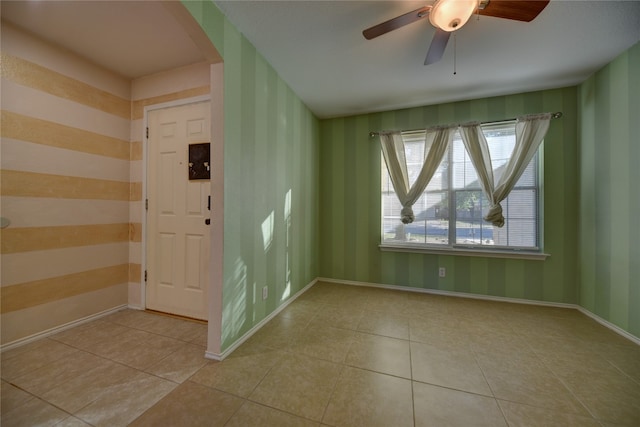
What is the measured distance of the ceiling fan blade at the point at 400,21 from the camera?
136 cm

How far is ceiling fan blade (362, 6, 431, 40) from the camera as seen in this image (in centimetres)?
136

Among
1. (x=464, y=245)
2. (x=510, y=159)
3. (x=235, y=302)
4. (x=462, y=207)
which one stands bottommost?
(x=235, y=302)

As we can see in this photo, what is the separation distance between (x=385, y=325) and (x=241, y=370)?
4.41 feet

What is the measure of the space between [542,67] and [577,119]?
0.88 metres

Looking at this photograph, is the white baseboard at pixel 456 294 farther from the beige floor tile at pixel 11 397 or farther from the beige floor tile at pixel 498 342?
the beige floor tile at pixel 11 397

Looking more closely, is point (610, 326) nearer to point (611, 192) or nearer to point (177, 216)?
point (611, 192)

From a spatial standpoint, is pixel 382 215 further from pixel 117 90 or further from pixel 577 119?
pixel 117 90

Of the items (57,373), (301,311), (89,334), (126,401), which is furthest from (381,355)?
(89,334)

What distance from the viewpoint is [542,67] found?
2.28m

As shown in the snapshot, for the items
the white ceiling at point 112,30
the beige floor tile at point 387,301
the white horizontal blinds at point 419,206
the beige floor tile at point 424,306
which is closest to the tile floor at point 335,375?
the beige floor tile at point 424,306

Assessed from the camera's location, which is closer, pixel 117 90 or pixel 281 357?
pixel 281 357

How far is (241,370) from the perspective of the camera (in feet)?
5.18

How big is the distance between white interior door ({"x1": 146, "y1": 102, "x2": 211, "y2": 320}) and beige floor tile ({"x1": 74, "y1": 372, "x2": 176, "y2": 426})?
0.82m

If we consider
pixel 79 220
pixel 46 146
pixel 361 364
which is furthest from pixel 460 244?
pixel 46 146
